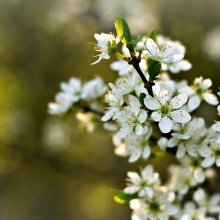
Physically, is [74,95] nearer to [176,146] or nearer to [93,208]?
[176,146]

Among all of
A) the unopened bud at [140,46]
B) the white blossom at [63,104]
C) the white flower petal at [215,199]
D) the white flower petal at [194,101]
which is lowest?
the white flower petal at [215,199]

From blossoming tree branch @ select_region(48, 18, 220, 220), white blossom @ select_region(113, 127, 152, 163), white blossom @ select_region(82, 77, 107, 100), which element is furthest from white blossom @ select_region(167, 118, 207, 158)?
white blossom @ select_region(82, 77, 107, 100)

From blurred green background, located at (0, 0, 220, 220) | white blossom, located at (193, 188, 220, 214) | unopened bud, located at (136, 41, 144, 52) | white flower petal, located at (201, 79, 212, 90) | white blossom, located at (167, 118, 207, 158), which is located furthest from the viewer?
blurred green background, located at (0, 0, 220, 220)

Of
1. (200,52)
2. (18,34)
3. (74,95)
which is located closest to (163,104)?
(74,95)

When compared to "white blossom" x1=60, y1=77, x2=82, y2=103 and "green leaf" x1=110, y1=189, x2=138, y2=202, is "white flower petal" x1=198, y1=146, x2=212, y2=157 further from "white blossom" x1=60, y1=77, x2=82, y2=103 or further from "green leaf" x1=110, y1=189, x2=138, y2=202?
"white blossom" x1=60, y1=77, x2=82, y2=103

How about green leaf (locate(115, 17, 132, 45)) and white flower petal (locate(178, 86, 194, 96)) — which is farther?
white flower petal (locate(178, 86, 194, 96))

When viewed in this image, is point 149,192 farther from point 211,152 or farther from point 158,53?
point 158,53

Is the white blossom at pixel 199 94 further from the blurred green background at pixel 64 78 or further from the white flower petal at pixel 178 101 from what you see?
the blurred green background at pixel 64 78

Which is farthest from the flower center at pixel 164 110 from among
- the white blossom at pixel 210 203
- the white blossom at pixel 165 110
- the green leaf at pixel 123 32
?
the white blossom at pixel 210 203

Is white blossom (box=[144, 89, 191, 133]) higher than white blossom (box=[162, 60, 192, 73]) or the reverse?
the reverse
